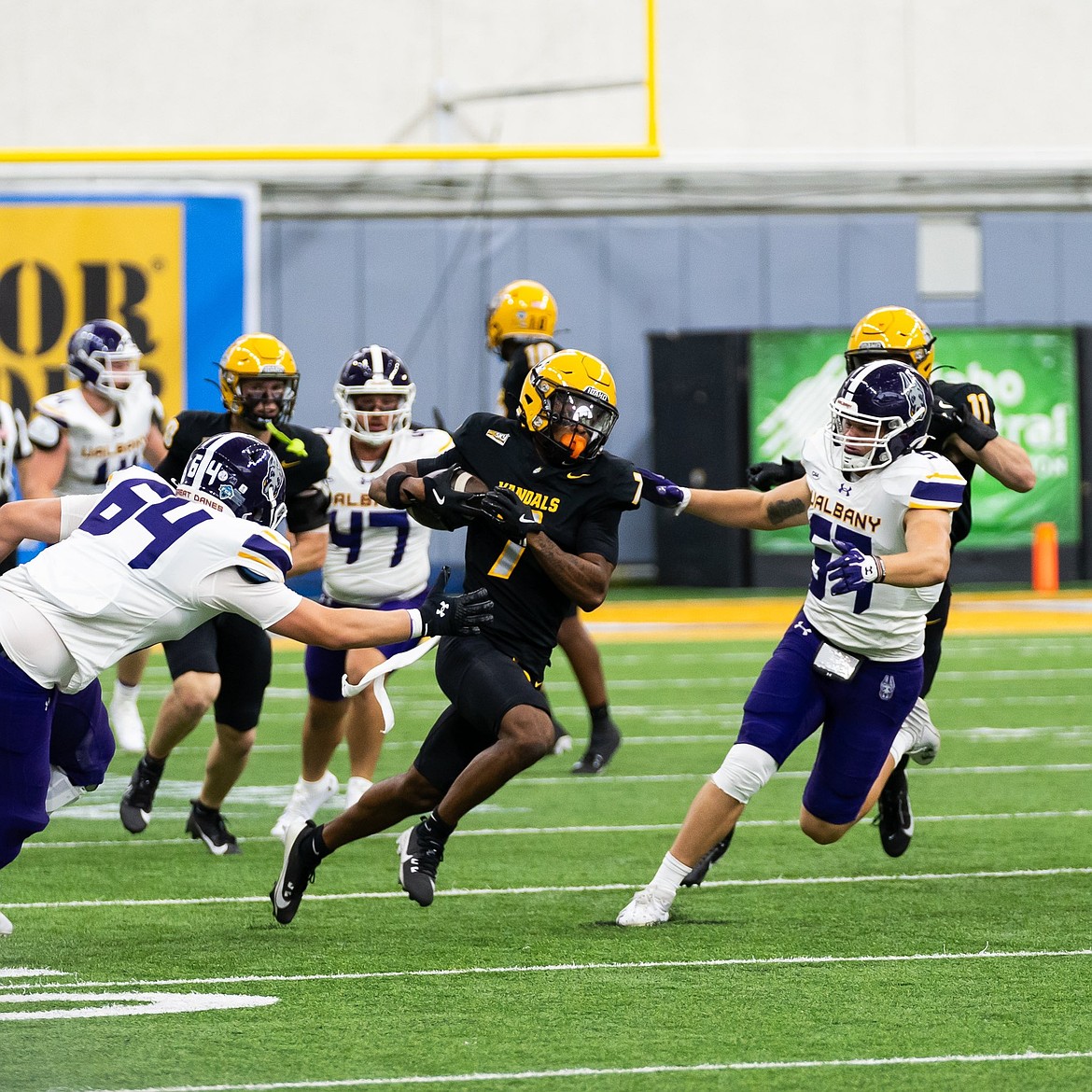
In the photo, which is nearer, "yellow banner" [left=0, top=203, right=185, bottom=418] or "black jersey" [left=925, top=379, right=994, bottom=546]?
"black jersey" [left=925, top=379, right=994, bottom=546]

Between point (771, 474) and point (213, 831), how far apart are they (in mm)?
2302

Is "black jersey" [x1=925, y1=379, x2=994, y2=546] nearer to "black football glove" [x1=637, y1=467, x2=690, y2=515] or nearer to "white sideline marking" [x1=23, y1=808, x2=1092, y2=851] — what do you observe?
"black football glove" [x1=637, y1=467, x2=690, y2=515]

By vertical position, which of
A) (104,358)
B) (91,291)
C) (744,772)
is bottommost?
(744,772)

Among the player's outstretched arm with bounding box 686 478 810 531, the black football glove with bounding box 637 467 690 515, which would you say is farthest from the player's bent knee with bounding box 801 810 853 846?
the black football glove with bounding box 637 467 690 515

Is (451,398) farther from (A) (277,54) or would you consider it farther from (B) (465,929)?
(B) (465,929)

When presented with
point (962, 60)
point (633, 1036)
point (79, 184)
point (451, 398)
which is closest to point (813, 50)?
point (962, 60)

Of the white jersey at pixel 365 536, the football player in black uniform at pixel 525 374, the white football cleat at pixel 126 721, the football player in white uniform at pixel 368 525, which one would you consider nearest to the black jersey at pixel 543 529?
the football player in white uniform at pixel 368 525

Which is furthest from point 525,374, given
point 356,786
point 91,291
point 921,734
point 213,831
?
point 91,291

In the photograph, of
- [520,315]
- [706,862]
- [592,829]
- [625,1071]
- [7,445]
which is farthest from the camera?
[520,315]

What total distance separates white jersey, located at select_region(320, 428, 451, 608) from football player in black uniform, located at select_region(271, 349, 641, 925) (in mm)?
1656

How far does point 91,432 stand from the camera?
8.34 m

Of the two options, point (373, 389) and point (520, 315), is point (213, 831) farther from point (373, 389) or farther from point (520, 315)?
point (520, 315)

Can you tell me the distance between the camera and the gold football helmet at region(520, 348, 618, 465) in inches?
212

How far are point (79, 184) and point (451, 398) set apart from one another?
19.0 ft
